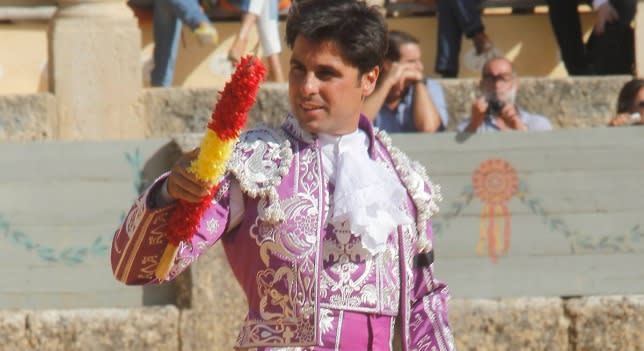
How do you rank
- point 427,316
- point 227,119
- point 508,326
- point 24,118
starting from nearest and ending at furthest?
point 227,119, point 427,316, point 508,326, point 24,118

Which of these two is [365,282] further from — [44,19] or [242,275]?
[44,19]

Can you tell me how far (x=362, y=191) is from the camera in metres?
4.23

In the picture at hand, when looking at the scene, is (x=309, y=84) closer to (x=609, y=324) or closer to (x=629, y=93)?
(x=609, y=324)

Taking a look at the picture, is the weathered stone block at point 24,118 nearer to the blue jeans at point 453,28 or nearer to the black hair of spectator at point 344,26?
the blue jeans at point 453,28

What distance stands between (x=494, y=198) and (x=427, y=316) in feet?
10.5

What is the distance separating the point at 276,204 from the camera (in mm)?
4168

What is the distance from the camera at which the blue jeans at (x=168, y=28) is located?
9.22m

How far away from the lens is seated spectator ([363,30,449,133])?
7.62 meters

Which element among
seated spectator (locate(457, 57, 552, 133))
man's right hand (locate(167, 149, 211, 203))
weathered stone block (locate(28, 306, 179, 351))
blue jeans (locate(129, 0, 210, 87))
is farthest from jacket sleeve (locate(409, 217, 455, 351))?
blue jeans (locate(129, 0, 210, 87))

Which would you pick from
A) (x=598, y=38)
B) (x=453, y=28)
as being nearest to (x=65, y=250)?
(x=453, y=28)

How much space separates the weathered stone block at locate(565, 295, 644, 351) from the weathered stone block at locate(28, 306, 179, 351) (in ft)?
5.19

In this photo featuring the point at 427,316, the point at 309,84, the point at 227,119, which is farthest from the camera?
the point at 427,316

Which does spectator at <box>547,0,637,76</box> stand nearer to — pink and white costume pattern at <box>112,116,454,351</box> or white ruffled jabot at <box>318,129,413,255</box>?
white ruffled jabot at <box>318,129,413,255</box>

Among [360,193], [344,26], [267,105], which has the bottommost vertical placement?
[360,193]
